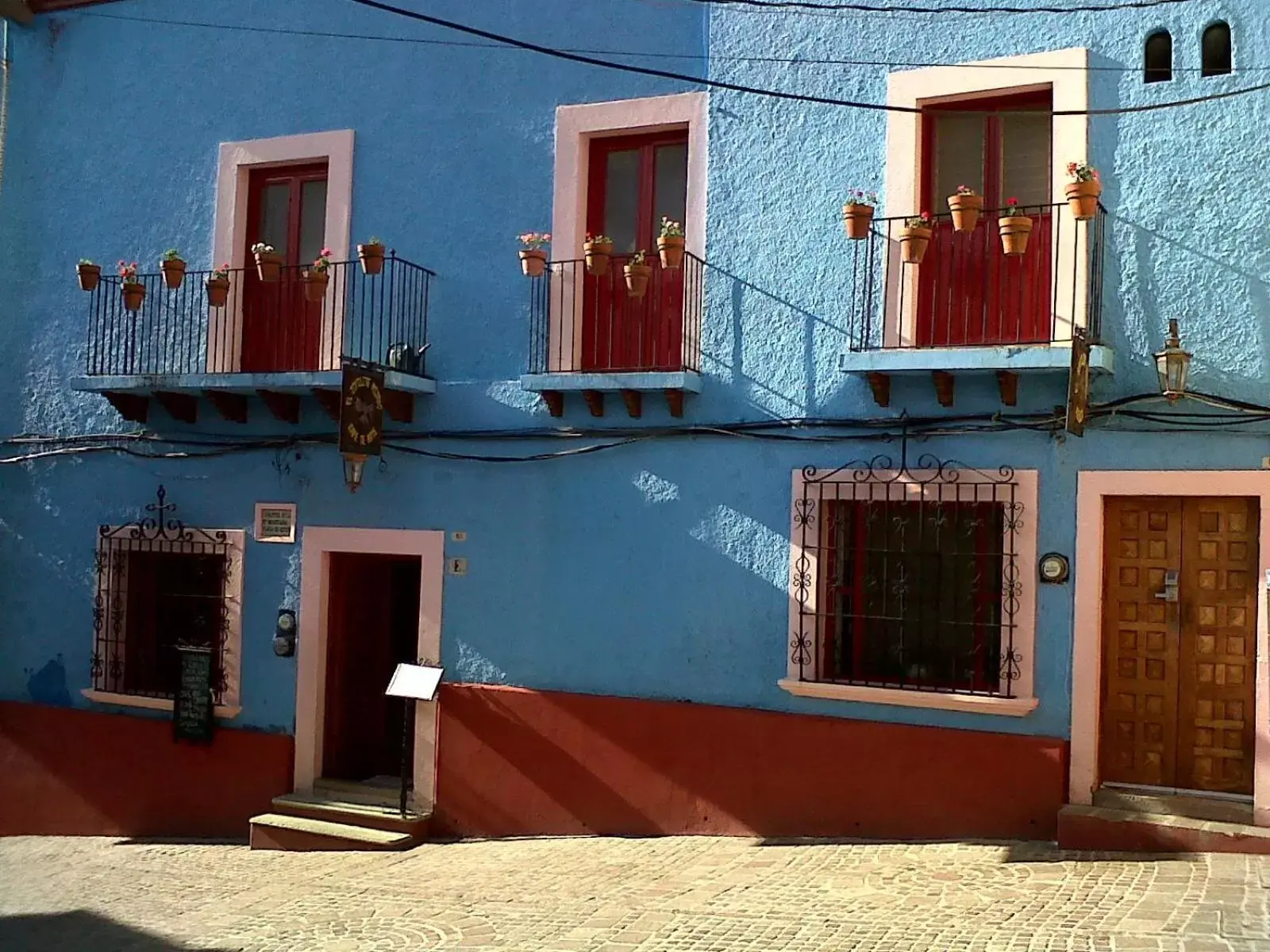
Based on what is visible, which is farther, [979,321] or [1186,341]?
[979,321]

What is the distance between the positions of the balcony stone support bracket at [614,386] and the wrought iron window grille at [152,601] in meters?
3.42

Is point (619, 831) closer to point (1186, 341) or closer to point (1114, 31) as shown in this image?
point (1186, 341)

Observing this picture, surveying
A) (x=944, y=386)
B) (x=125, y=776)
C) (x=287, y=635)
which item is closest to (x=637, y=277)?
(x=944, y=386)

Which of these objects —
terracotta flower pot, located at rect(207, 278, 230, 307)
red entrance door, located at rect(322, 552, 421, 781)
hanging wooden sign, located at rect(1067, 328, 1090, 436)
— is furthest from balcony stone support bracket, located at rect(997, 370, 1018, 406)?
terracotta flower pot, located at rect(207, 278, 230, 307)

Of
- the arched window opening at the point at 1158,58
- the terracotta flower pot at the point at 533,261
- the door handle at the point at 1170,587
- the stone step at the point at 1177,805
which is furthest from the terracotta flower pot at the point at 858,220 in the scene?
the stone step at the point at 1177,805

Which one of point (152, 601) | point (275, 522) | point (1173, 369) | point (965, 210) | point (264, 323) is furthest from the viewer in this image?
point (152, 601)

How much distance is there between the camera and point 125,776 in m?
10.5

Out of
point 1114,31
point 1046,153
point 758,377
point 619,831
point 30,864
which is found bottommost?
point 30,864

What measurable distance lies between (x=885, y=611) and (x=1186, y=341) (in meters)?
2.47

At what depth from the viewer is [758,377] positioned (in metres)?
8.48

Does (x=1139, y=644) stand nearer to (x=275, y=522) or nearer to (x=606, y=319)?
(x=606, y=319)

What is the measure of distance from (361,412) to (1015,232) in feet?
15.1

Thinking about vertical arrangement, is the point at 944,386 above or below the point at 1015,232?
below

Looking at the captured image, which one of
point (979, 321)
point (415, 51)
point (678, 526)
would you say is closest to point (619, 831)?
point (678, 526)
